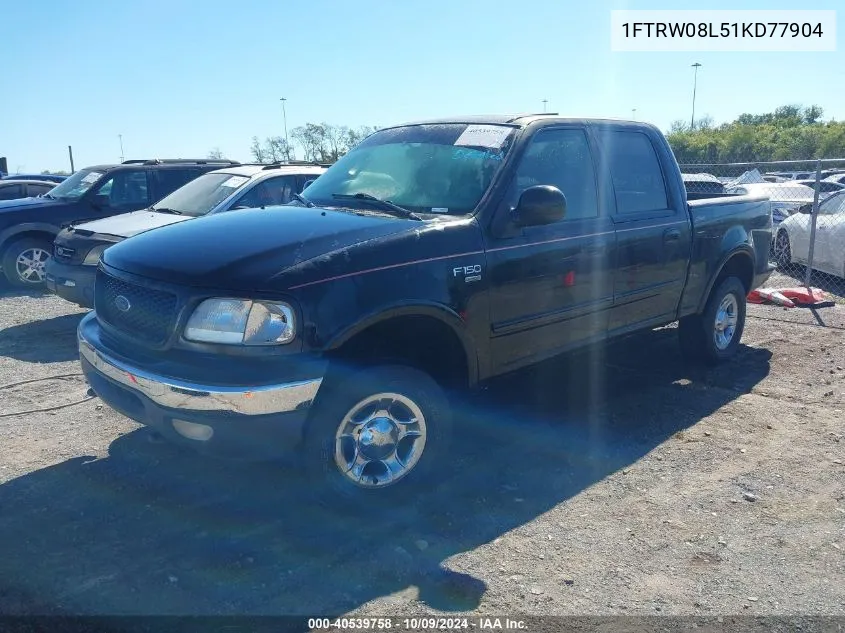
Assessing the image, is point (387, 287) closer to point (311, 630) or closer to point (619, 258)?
point (311, 630)

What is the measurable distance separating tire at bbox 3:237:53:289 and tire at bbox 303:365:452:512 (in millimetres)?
8002

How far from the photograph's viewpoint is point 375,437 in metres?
3.75

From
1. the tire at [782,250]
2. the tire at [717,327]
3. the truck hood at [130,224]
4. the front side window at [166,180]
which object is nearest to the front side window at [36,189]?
the front side window at [166,180]

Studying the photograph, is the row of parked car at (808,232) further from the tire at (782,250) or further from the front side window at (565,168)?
the front side window at (565,168)

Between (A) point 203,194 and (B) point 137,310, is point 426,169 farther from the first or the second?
(A) point 203,194

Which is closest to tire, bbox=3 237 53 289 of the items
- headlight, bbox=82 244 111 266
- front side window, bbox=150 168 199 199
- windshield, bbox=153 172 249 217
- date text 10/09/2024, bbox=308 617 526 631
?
front side window, bbox=150 168 199 199

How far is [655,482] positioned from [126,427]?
3.39 m

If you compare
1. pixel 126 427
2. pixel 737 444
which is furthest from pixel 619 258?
pixel 126 427

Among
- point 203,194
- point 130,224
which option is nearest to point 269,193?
point 203,194

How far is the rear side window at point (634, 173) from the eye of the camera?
5.14m

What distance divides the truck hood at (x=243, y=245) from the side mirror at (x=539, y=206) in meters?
0.63

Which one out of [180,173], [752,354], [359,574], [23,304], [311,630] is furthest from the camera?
[180,173]

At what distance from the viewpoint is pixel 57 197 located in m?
10.3

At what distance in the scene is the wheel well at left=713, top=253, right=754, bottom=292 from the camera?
638cm
